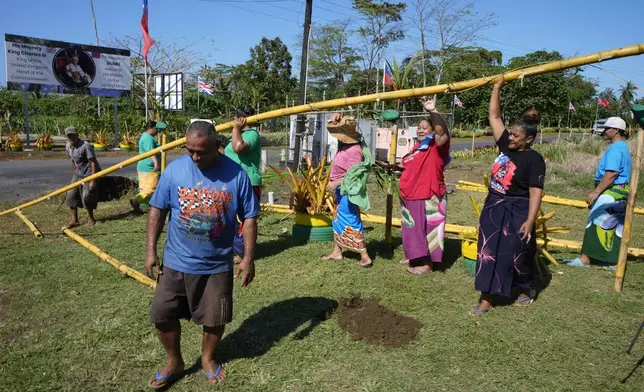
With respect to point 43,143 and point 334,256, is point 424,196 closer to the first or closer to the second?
point 334,256

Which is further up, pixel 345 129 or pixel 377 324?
pixel 345 129

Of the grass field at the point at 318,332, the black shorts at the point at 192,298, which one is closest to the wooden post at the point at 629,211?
the grass field at the point at 318,332

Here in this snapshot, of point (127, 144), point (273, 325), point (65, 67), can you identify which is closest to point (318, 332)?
point (273, 325)

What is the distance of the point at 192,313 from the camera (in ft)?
10.6

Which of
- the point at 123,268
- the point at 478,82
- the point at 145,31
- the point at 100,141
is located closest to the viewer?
the point at 478,82

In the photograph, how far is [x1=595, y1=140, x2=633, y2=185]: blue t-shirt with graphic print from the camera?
5270mm

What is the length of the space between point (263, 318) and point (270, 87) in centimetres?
3488

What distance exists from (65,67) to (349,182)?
20.8 m

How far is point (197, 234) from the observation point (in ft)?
10.2

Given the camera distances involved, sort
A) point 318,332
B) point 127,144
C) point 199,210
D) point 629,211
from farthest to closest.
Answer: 1. point 127,144
2. point 629,211
3. point 318,332
4. point 199,210

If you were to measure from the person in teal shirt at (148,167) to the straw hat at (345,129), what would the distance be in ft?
11.7

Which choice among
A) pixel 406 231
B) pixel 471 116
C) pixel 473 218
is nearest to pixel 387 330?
pixel 406 231

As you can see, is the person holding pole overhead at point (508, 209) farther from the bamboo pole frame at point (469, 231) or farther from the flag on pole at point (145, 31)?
the flag on pole at point (145, 31)

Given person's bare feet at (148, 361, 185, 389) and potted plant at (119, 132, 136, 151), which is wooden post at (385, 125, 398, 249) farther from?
potted plant at (119, 132, 136, 151)
